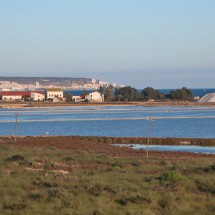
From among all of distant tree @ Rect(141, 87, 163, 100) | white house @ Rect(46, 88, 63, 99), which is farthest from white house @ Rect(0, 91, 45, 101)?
distant tree @ Rect(141, 87, 163, 100)

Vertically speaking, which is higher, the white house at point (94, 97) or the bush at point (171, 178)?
the bush at point (171, 178)

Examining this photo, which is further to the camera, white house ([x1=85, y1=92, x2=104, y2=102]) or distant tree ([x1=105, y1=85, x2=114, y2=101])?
distant tree ([x1=105, y1=85, x2=114, y2=101])

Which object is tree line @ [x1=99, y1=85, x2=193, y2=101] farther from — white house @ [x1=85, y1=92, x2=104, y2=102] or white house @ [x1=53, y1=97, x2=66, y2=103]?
white house @ [x1=53, y1=97, x2=66, y2=103]

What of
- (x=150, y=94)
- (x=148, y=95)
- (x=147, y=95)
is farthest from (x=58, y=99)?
(x=150, y=94)

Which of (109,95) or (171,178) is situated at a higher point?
(171,178)

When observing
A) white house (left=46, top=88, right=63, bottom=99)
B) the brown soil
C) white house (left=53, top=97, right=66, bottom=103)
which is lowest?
white house (left=53, top=97, right=66, bottom=103)

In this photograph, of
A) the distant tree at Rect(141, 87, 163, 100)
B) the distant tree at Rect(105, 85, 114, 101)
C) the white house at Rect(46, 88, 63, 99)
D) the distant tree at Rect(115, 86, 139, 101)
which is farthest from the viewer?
the white house at Rect(46, 88, 63, 99)

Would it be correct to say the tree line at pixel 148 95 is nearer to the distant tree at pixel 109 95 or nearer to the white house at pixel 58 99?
the distant tree at pixel 109 95

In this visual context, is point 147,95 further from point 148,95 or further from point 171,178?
point 171,178

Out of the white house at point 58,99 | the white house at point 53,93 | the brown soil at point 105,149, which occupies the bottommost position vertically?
the white house at point 58,99

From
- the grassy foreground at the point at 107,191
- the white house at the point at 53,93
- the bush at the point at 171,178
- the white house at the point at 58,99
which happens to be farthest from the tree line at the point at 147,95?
the bush at the point at 171,178

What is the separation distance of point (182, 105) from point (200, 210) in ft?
439

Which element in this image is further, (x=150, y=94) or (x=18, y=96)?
(x=18, y=96)

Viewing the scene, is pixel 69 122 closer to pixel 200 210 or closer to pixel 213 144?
pixel 213 144
